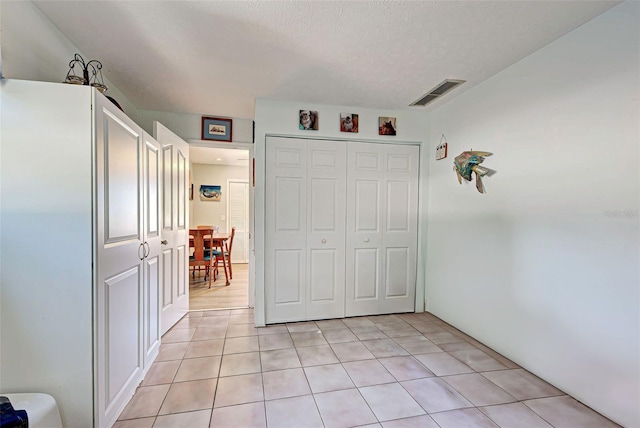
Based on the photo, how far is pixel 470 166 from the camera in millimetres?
2590

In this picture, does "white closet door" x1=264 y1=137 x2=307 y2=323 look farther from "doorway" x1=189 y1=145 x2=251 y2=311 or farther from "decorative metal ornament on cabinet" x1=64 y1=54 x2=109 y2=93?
"doorway" x1=189 y1=145 x2=251 y2=311

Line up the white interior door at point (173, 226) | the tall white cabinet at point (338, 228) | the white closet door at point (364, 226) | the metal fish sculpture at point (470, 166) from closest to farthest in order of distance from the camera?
the metal fish sculpture at point (470, 166) < the white interior door at point (173, 226) < the tall white cabinet at point (338, 228) < the white closet door at point (364, 226)

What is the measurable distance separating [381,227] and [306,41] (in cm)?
206

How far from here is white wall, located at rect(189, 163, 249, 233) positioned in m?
6.59

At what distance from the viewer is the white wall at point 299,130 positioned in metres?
2.88

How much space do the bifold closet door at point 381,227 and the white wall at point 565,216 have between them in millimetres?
687

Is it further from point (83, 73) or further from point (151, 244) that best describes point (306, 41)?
point (151, 244)

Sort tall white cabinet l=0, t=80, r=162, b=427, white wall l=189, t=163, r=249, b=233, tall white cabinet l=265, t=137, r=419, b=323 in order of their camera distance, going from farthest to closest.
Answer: white wall l=189, t=163, r=249, b=233 → tall white cabinet l=265, t=137, r=419, b=323 → tall white cabinet l=0, t=80, r=162, b=427

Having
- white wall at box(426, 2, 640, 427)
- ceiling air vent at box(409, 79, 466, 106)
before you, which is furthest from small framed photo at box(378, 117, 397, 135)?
white wall at box(426, 2, 640, 427)

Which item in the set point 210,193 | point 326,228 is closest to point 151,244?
point 326,228

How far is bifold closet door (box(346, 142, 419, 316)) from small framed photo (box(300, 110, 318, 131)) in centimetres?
47

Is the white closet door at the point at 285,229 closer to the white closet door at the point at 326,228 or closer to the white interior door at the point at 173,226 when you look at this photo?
the white closet door at the point at 326,228

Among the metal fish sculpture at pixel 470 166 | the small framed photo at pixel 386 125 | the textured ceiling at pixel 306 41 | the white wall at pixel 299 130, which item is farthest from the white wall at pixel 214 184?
the metal fish sculpture at pixel 470 166

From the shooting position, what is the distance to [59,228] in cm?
129
